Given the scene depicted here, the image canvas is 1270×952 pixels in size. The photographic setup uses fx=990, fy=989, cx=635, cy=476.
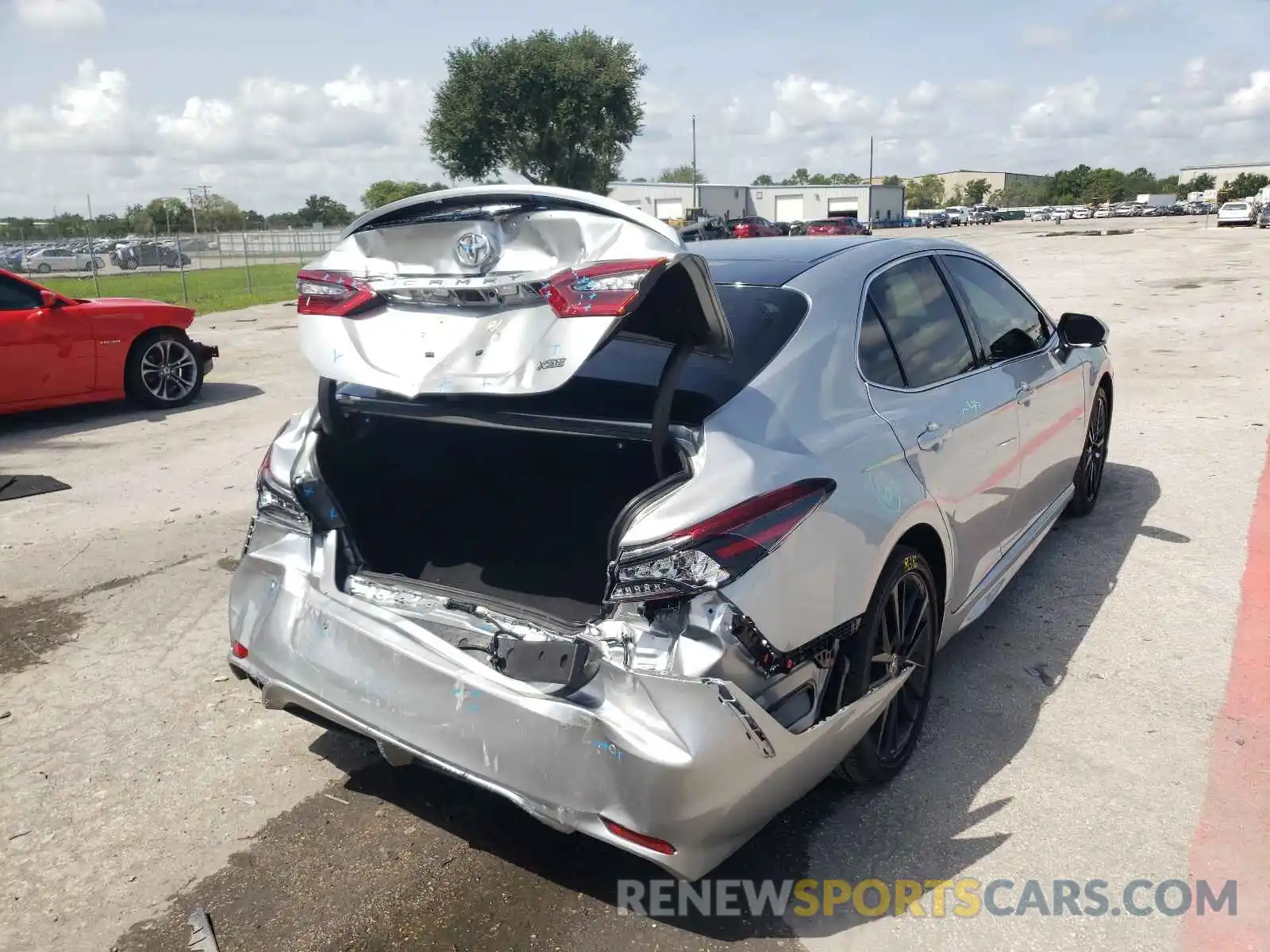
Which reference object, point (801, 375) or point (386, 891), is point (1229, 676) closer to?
point (801, 375)

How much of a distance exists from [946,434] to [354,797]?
7.69 feet

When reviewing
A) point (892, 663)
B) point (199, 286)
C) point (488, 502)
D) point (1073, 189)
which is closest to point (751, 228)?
point (199, 286)

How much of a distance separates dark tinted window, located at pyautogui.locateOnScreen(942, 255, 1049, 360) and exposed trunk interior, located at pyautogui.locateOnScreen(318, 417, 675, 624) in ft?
6.00

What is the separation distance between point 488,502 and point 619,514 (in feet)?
3.43

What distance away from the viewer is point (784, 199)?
96000 millimetres

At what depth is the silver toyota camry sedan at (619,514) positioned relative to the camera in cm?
241

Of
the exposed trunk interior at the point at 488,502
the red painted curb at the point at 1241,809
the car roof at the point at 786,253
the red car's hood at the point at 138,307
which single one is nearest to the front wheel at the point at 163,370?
the red car's hood at the point at 138,307

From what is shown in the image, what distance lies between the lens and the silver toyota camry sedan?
7.89ft

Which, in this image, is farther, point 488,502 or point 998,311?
point 998,311

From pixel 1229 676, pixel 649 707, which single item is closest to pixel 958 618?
pixel 1229 676

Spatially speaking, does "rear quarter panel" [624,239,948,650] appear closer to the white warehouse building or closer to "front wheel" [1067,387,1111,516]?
"front wheel" [1067,387,1111,516]

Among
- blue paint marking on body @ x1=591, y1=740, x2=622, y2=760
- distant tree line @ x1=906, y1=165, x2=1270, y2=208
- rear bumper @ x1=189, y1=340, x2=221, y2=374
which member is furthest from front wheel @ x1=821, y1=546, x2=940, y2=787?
distant tree line @ x1=906, y1=165, x2=1270, y2=208

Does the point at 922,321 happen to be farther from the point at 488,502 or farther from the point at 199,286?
the point at 199,286

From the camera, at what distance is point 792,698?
256 centimetres
